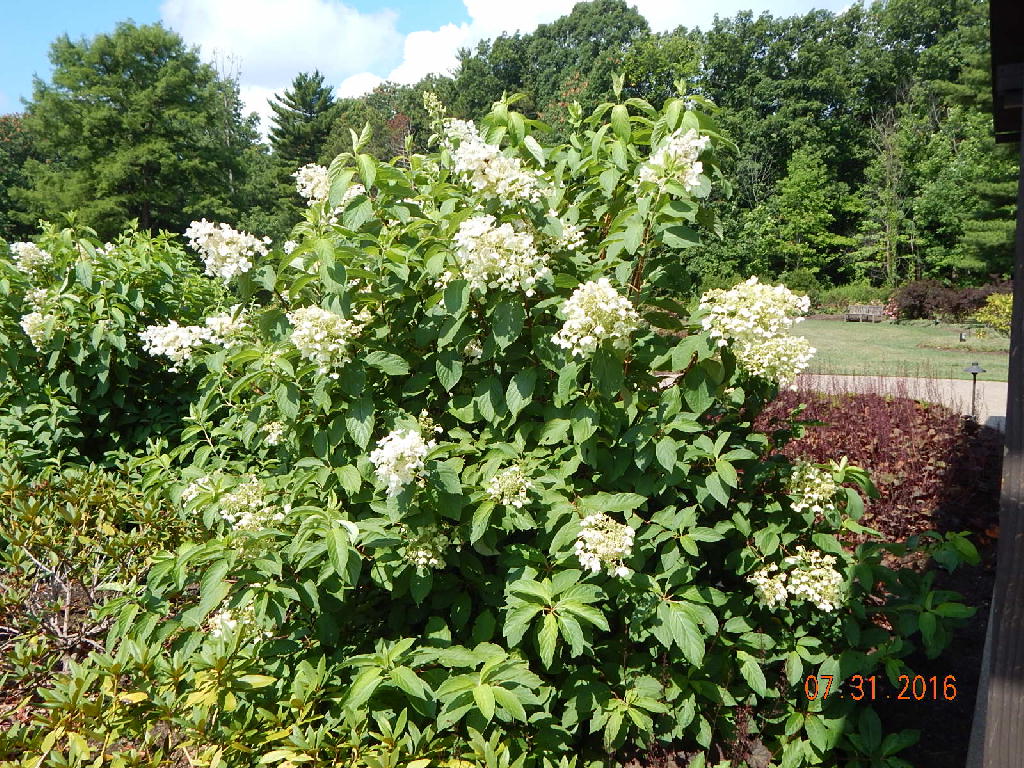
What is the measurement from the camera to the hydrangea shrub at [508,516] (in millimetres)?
1820

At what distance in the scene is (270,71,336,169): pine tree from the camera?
4278cm

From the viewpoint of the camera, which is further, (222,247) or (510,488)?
(222,247)

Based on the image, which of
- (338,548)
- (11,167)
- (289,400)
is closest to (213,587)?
(338,548)

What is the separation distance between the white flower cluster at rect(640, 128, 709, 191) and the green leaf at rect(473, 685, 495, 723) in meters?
1.52

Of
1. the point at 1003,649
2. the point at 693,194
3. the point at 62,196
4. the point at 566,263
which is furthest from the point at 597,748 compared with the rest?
the point at 62,196

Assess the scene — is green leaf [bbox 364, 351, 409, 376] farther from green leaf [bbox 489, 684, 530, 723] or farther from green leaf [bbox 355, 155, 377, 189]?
green leaf [bbox 489, 684, 530, 723]

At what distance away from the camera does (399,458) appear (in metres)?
1.76

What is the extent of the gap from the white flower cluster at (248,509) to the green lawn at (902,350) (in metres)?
9.46

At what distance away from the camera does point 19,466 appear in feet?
11.6

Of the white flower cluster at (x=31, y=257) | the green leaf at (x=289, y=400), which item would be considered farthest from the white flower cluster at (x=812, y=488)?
the white flower cluster at (x=31, y=257)

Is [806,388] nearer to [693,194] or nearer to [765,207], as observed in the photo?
[693,194]

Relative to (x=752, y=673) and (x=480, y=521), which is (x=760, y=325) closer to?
(x=480, y=521)

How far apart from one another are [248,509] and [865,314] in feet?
76.2

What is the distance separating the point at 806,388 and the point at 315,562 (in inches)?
275
